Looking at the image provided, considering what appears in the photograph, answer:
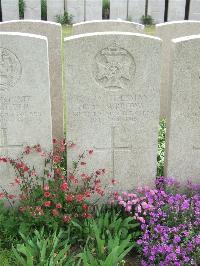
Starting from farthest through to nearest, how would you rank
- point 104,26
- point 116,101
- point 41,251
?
point 104,26, point 116,101, point 41,251

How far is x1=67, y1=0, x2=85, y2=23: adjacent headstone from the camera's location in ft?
53.5

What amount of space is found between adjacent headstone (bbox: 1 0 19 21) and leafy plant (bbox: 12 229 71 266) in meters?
13.3

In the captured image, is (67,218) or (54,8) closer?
(67,218)

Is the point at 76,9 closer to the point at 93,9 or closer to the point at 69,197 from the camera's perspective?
the point at 93,9

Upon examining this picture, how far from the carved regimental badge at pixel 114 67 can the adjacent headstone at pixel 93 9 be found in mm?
12621

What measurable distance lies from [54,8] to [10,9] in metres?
1.75

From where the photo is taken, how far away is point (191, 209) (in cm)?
412

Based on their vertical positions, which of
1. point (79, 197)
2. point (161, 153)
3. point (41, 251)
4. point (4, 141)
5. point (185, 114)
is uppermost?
point (185, 114)

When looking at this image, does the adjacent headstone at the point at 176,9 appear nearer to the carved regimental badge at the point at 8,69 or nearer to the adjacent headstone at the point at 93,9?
the adjacent headstone at the point at 93,9

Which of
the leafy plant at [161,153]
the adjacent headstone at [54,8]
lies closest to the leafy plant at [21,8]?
the adjacent headstone at [54,8]

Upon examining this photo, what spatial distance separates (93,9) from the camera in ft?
53.0

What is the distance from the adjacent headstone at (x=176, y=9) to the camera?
16.4m

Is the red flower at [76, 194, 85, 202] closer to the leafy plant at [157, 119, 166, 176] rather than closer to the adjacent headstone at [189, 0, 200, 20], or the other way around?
the leafy plant at [157, 119, 166, 176]

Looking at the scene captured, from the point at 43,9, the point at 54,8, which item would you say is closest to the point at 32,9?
the point at 54,8
